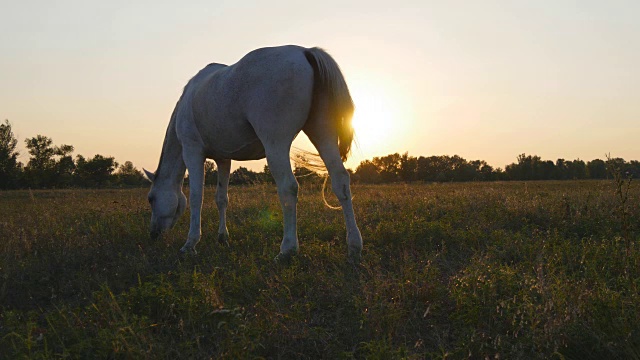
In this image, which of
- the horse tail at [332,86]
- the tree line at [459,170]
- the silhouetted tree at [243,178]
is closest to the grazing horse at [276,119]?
the horse tail at [332,86]

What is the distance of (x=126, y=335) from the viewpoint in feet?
8.43

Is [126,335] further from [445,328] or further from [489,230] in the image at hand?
[489,230]

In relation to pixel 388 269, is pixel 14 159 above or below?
above

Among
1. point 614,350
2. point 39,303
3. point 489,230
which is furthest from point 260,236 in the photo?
point 614,350

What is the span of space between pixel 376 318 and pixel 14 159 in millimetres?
51990

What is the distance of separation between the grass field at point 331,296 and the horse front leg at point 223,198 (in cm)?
22

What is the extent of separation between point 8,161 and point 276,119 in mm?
48722

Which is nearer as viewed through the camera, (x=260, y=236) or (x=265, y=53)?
(x=265, y=53)

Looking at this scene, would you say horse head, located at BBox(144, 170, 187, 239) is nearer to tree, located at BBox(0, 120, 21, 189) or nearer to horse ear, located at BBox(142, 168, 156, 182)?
horse ear, located at BBox(142, 168, 156, 182)

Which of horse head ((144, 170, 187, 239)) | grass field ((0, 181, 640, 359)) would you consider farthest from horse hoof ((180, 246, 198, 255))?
horse head ((144, 170, 187, 239))

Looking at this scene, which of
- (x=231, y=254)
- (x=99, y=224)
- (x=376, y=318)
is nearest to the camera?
(x=376, y=318)

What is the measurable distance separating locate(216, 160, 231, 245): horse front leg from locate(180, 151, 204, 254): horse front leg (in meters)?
0.47

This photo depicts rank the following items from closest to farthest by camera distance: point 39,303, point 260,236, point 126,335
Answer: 1. point 126,335
2. point 39,303
3. point 260,236

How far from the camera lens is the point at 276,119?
4.47 m
